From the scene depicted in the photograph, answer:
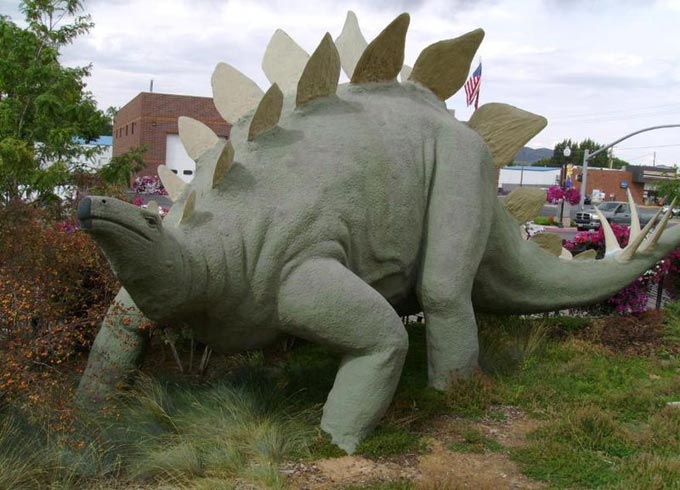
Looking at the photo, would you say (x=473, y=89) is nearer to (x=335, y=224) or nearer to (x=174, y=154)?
(x=335, y=224)

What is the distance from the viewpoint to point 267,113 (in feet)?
13.5

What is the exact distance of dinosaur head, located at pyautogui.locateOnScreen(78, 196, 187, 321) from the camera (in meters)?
3.19

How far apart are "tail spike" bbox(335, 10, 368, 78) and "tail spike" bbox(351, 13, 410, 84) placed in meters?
0.51

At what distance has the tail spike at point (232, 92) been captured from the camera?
4848 mm

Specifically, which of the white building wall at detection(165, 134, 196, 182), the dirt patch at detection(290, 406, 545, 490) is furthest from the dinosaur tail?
the white building wall at detection(165, 134, 196, 182)

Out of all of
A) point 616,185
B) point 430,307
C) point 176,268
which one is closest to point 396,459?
point 430,307

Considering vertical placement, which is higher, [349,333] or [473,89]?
[473,89]

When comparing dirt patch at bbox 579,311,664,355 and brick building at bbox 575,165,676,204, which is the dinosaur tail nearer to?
dirt patch at bbox 579,311,664,355

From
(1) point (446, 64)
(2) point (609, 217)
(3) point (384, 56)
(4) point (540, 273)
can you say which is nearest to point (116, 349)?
(3) point (384, 56)

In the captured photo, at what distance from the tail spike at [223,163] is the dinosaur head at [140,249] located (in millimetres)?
363

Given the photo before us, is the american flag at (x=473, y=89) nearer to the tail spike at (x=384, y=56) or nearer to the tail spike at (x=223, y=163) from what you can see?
the tail spike at (x=384, y=56)

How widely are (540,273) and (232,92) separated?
2.79 meters

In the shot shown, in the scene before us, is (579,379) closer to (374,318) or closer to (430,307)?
(430,307)

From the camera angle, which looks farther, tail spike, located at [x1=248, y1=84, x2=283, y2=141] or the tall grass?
tail spike, located at [x1=248, y1=84, x2=283, y2=141]
